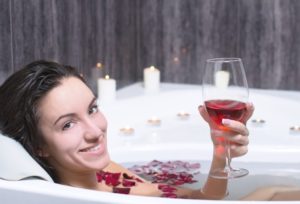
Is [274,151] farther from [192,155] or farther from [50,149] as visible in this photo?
[50,149]

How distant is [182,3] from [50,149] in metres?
1.97

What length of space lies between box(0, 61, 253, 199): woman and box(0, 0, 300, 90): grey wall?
3.70 feet

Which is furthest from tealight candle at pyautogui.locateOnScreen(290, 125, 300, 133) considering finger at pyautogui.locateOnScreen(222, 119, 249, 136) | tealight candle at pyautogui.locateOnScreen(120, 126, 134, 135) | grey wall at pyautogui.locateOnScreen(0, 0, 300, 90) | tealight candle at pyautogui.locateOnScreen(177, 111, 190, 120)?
finger at pyautogui.locateOnScreen(222, 119, 249, 136)

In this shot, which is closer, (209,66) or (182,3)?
(209,66)

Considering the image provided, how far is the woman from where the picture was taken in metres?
1.26

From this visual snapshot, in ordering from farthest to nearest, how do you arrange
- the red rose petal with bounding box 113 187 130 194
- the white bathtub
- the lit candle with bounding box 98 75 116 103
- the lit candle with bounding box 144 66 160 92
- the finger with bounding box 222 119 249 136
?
the lit candle with bounding box 144 66 160 92 → the lit candle with bounding box 98 75 116 103 → the white bathtub → the red rose petal with bounding box 113 187 130 194 → the finger with bounding box 222 119 249 136

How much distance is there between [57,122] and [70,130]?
34 millimetres

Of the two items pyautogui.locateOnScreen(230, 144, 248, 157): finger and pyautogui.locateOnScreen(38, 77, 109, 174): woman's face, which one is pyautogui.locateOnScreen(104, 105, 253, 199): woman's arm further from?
pyautogui.locateOnScreen(38, 77, 109, 174): woman's face

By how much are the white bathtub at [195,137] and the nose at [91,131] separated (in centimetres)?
48

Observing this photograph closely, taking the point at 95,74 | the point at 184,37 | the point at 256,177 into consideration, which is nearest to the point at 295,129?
the point at 256,177

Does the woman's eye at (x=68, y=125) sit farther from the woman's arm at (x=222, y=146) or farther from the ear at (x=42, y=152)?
the woman's arm at (x=222, y=146)

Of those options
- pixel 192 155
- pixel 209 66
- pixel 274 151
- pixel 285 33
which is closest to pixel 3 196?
pixel 209 66

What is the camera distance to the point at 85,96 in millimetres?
1312

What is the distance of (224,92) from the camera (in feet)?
4.37
